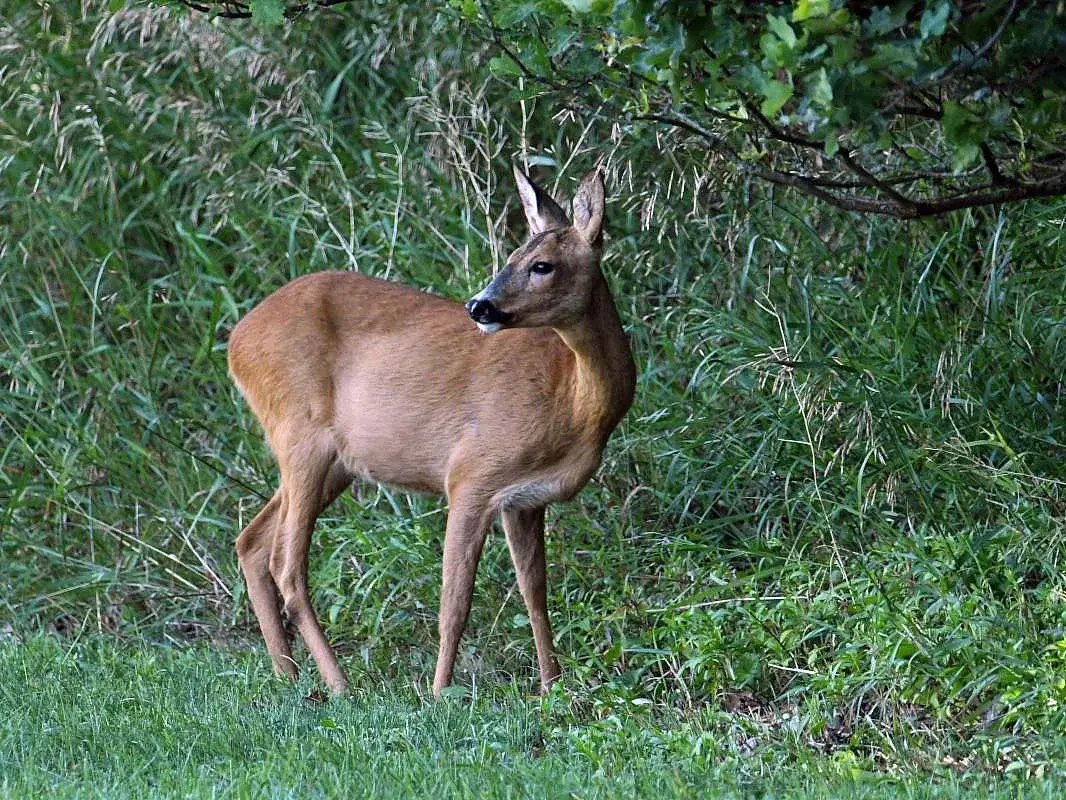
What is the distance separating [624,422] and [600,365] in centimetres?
137

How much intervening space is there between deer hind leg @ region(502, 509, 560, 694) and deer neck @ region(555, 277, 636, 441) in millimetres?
544

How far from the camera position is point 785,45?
3557mm

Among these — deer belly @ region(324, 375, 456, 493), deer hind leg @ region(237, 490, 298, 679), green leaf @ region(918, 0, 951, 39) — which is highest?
green leaf @ region(918, 0, 951, 39)

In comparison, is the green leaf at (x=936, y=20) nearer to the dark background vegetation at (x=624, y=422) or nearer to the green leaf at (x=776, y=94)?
the green leaf at (x=776, y=94)

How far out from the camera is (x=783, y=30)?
354cm

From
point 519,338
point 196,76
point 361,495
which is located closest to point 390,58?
point 196,76

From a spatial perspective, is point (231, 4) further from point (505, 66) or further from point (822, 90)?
point (822, 90)

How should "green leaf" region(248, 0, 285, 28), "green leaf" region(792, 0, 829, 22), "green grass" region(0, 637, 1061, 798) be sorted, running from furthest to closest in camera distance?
1. "green leaf" region(248, 0, 285, 28)
2. "green grass" region(0, 637, 1061, 798)
3. "green leaf" region(792, 0, 829, 22)

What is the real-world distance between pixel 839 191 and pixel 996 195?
5.91 feet

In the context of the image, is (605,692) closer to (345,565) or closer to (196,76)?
(345,565)

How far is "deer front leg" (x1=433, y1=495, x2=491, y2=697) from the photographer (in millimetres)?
5715

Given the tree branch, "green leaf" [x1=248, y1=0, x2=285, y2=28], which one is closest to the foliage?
"green leaf" [x1=248, y1=0, x2=285, y2=28]

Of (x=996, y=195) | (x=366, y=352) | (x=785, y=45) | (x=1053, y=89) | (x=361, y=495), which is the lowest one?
(x=361, y=495)

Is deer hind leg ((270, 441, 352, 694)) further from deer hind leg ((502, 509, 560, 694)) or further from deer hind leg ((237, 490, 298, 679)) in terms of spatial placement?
deer hind leg ((502, 509, 560, 694))
